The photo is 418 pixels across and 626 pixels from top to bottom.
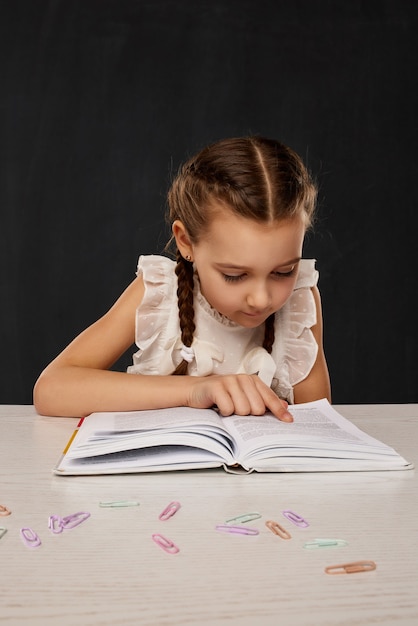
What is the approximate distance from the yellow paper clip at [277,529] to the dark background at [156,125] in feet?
8.40

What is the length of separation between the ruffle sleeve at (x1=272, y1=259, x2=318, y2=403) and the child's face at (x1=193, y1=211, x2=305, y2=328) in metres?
0.33

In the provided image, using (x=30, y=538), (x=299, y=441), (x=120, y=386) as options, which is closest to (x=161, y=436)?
(x=299, y=441)

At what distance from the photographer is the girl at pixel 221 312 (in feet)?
4.70

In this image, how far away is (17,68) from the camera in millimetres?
3332

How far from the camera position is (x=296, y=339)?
1.88 metres

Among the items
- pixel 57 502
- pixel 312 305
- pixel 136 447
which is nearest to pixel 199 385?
pixel 136 447

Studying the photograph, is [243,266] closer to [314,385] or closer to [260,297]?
[260,297]

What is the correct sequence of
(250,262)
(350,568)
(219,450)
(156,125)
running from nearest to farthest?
(350,568) → (219,450) → (250,262) → (156,125)

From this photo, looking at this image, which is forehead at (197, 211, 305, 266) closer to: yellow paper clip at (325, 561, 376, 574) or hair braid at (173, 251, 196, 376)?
hair braid at (173, 251, 196, 376)

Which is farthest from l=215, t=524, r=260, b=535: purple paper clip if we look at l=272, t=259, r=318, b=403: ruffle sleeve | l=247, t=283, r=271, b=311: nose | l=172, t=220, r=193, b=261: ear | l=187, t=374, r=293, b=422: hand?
l=272, t=259, r=318, b=403: ruffle sleeve

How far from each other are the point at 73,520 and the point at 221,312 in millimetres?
798

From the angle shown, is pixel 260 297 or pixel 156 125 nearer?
pixel 260 297

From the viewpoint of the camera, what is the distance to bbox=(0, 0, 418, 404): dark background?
10.9ft

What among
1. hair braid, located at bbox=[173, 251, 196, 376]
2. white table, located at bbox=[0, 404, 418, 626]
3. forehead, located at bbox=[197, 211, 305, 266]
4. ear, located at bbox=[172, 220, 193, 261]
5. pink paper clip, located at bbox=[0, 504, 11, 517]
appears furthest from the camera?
hair braid, located at bbox=[173, 251, 196, 376]
